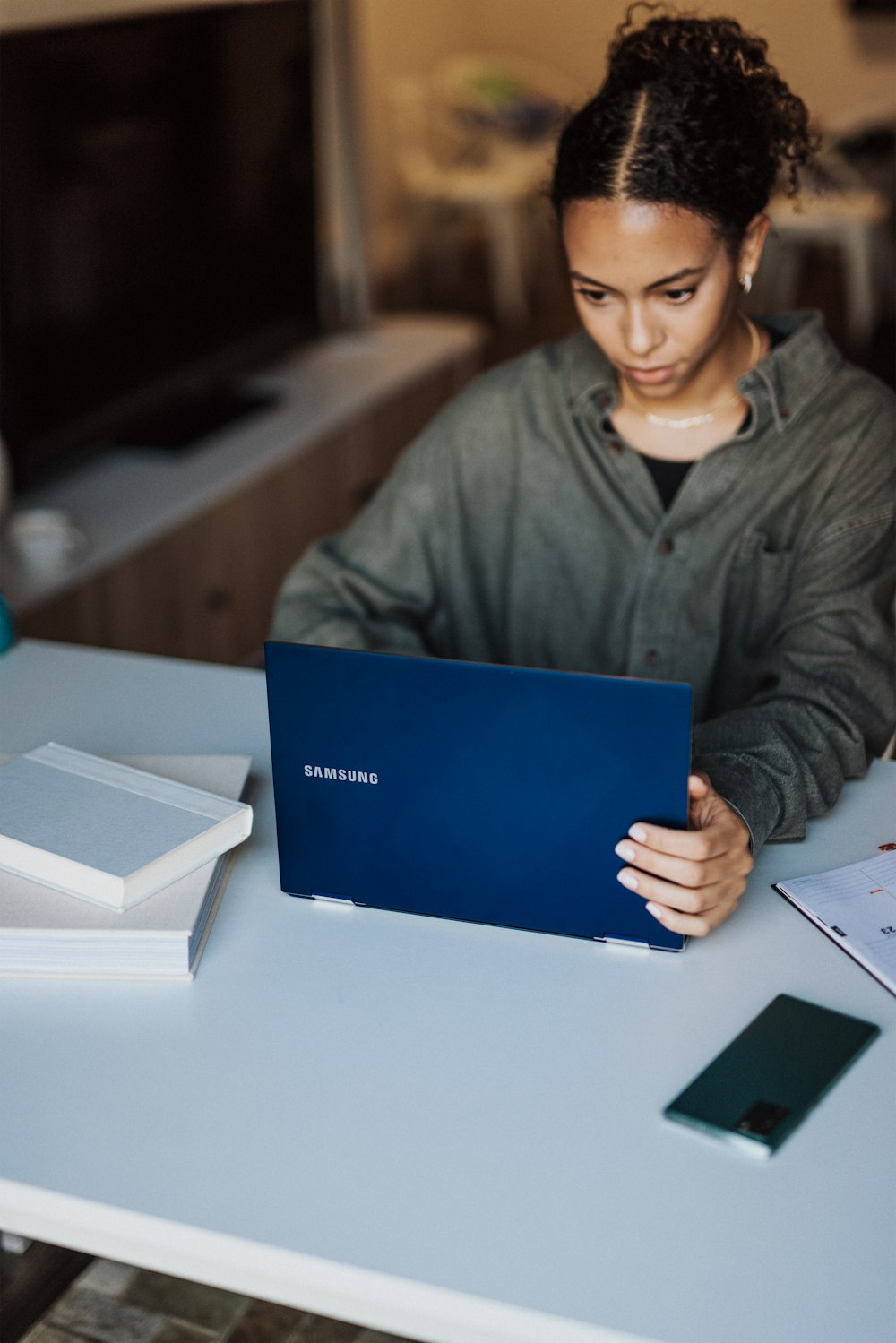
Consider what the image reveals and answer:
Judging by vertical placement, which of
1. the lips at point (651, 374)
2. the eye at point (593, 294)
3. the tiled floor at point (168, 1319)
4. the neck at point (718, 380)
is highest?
the eye at point (593, 294)

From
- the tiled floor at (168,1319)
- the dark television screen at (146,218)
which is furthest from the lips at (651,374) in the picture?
the dark television screen at (146,218)

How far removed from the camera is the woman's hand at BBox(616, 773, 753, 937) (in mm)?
1025

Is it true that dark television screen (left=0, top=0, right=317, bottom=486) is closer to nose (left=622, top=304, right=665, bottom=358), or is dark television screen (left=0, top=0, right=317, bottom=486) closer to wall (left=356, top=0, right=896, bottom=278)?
nose (left=622, top=304, right=665, bottom=358)

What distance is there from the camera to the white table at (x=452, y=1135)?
81 cm

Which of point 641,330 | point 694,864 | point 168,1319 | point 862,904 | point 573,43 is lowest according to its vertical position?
point 168,1319

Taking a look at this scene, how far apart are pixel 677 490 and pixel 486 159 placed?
5.52 meters

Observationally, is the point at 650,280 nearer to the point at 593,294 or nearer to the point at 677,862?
the point at 593,294

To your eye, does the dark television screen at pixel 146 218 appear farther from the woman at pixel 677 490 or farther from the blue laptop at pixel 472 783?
the blue laptop at pixel 472 783

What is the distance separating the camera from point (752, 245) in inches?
57.5

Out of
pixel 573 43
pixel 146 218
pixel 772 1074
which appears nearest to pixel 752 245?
pixel 772 1074

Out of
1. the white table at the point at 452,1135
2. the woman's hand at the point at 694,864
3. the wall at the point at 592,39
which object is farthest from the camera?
the wall at the point at 592,39

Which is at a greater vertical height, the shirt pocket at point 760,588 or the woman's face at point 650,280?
the woman's face at point 650,280

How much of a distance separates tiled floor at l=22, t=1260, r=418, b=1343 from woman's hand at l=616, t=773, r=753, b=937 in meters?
0.83

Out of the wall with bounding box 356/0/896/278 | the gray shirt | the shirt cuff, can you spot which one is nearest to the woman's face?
the gray shirt
